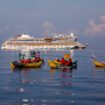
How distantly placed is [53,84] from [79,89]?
189 inches

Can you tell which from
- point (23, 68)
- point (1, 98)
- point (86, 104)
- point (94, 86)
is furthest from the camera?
point (23, 68)

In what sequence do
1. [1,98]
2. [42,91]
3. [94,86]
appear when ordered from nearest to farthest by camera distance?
[1,98] < [42,91] < [94,86]

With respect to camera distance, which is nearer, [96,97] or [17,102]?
[17,102]

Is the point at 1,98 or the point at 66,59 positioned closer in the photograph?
the point at 1,98

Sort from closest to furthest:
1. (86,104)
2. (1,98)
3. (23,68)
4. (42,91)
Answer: (86,104)
(1,98)
(42,91)
(23,68)

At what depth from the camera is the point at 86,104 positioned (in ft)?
100

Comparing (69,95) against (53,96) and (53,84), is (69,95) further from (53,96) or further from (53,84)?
(53,84)

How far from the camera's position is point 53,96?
3419cm

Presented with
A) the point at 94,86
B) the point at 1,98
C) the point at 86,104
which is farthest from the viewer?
the point at 94,86

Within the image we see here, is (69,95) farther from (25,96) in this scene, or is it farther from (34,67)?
(34,67)

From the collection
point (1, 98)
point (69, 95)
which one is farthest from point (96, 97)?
point (1, 98)

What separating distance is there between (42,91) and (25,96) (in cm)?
360

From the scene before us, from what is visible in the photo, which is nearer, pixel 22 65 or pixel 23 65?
pixel 22 65

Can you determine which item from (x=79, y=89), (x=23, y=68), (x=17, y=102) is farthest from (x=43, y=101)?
(x=23, y=68)
